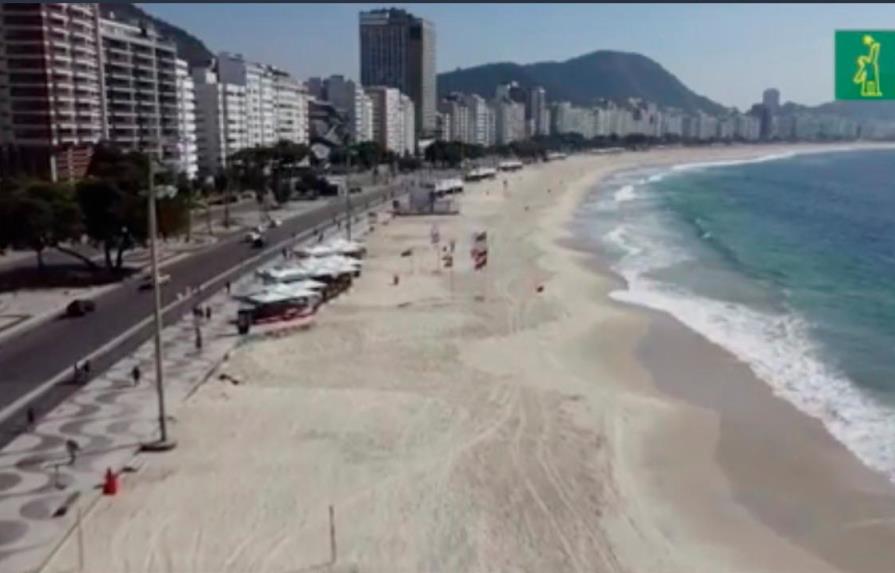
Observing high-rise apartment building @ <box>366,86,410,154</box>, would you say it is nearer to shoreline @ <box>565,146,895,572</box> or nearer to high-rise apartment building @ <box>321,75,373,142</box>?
high-rise apartment building @ <box>321,75,373,142</box>

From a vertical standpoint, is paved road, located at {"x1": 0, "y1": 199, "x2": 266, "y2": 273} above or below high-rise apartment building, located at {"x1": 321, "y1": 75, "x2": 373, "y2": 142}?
below

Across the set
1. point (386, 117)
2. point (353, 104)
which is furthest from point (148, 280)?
point (386, 117)

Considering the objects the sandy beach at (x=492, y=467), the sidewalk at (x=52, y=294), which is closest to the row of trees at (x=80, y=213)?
the sidewalk at (x=52, y=294)

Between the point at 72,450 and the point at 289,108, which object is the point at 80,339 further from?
the point at 289,108

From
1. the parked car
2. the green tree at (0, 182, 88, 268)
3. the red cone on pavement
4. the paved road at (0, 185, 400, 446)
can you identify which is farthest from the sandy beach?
the green tree at (0, 182, 88, 268)

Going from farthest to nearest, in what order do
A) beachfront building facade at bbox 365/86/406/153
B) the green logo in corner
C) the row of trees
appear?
beachfront building facade at bbox 365/86/406/153 → the row of trees → the green logo in corner

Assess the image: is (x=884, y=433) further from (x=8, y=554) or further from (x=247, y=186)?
(x=247, y=186)

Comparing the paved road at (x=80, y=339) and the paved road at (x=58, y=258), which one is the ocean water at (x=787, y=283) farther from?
the paved road at (x=58, y=258)
